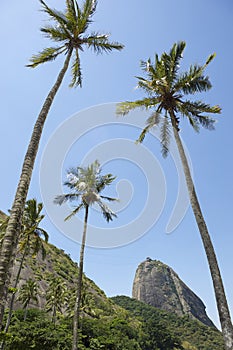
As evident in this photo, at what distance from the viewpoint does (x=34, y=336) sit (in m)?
28.3

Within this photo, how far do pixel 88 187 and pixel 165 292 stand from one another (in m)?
149

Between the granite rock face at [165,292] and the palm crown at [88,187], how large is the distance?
14401cm

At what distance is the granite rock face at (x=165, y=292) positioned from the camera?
5910 inches

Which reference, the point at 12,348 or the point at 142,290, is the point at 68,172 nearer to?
the point at 12,348

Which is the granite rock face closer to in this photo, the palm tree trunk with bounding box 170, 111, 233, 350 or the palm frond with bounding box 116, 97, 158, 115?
the palm frond with bounding box 116, 97, 158, 115

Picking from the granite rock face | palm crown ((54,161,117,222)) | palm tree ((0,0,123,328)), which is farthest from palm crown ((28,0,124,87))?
the granite rock face

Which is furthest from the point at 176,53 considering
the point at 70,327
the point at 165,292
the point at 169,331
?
the point at 165,292

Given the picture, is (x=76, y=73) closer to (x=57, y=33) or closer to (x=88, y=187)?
(x=57, y=33)

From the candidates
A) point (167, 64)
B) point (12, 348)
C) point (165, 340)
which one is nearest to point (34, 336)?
point (12, 348)

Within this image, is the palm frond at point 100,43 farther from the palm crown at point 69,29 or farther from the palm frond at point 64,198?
the palm frond at point 64,198

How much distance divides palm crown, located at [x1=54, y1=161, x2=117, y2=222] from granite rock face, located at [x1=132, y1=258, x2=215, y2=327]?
14401cm

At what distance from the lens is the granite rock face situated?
150 metres

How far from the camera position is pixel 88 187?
73.9 ft

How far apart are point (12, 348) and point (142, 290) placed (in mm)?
139711
